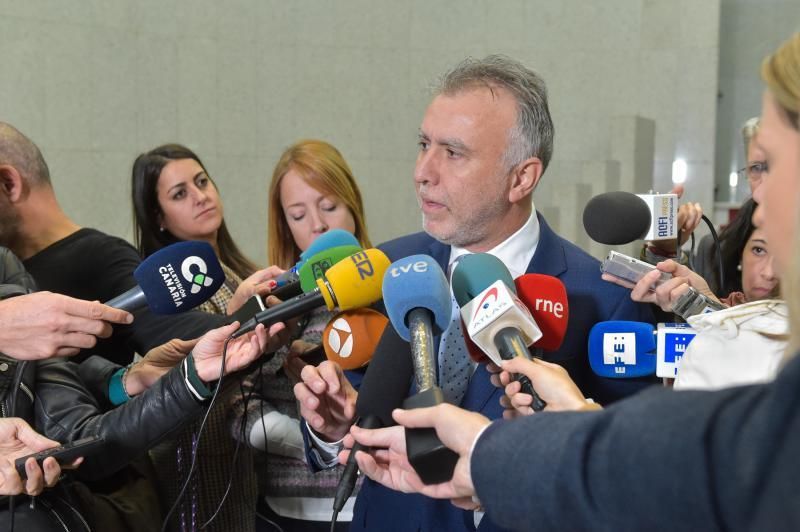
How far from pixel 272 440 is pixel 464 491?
118cm

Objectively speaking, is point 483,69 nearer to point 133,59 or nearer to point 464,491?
point 464,491

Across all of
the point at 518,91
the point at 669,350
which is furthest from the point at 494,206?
the point at 669,350

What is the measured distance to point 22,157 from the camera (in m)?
2.42

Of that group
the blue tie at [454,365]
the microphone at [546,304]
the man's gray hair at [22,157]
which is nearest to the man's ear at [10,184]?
the man's gray hair at [22,157]

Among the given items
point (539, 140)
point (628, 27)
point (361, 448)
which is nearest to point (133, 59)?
point (628, 27)

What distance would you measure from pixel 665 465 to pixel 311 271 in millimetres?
1128

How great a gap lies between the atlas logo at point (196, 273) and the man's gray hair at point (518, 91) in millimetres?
622

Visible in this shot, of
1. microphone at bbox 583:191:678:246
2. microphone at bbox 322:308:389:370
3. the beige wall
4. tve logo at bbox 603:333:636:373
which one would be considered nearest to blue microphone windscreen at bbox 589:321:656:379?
tve logo at bbox 603:333:636:373

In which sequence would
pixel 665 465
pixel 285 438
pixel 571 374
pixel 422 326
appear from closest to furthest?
pixel 665 465
pixel 422 326
pixel 571 374
pixel 285 438

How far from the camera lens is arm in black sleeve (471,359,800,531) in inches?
26.3

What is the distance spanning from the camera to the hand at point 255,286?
1808mm

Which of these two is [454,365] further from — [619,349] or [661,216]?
[661,216]

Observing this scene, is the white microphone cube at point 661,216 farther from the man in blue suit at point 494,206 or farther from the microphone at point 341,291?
the microphone at point 341,291

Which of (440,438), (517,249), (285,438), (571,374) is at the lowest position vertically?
(285,438)
